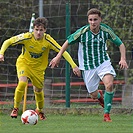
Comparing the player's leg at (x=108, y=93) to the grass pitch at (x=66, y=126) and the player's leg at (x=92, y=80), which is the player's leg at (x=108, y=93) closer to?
the grass pitch at (x=66, y=126)

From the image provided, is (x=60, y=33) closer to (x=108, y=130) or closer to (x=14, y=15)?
(x=14, y=15)

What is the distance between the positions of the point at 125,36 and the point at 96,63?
458 cm

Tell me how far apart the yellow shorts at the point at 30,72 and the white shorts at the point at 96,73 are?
97 centimetres

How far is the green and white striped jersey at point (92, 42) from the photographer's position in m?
11.0

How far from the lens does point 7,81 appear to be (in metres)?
16.3

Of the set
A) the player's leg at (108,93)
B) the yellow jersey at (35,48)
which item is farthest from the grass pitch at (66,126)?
the yellow jersey at (35,48)

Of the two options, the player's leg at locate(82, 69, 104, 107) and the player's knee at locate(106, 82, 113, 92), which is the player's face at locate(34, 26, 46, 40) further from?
the player's knee at locate(106, 82, 113, 92)

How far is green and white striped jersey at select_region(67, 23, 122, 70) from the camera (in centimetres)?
1102

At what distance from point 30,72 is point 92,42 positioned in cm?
140

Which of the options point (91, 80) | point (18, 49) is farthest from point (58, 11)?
point (91, 80)

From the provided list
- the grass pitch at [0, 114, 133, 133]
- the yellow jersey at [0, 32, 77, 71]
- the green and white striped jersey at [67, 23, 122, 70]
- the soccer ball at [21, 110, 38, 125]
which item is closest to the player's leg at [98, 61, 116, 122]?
the green and white striped jersey at [67, 23, 122, 70]

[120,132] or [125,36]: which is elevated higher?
[125,36]

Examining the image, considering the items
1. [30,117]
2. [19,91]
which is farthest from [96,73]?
[30,117]

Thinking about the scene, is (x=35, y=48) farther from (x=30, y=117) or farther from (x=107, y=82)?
(x=30, y=117)
